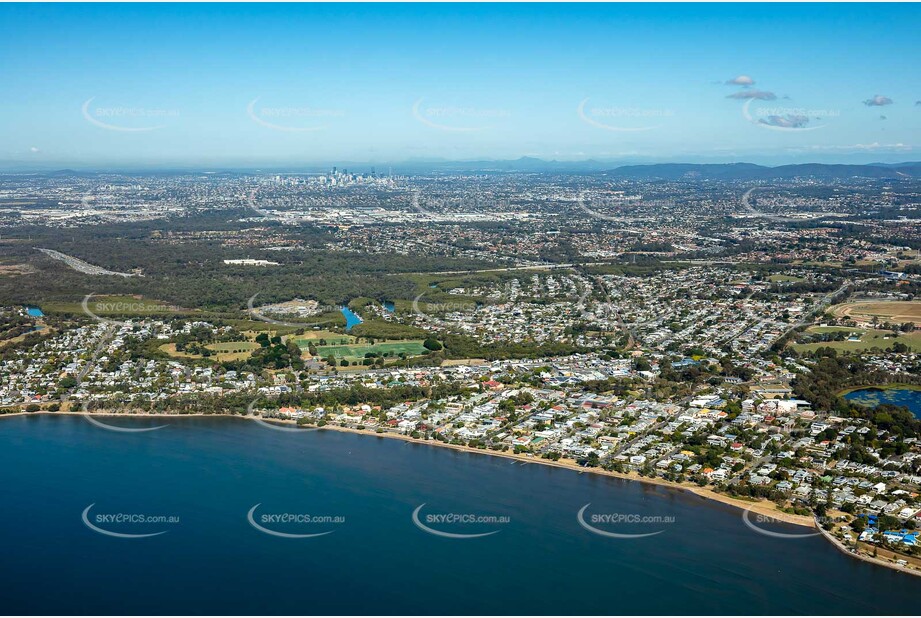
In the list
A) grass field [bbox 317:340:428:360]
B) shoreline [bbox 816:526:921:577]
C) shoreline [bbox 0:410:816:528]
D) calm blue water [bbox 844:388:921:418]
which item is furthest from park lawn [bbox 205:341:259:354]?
shoreline [bbox 816:526:921:577]

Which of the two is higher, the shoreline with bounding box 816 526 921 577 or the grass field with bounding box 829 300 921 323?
the grass field with bounding box 829 300 921 323

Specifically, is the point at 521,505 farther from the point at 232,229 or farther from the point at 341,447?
the point at 232,229

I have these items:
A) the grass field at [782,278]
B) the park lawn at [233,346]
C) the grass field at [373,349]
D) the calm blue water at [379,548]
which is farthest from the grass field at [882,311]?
the park lawn at [233,346]

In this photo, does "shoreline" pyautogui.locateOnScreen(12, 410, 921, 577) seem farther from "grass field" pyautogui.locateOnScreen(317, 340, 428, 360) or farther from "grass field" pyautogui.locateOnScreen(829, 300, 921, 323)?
"grass field" pyautogui.locateOnScreen(829, 300, 921, 323)

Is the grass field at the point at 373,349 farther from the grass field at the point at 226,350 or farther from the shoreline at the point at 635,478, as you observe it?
the shoreline at the point at 635,478

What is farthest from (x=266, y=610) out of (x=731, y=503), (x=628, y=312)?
(x=628, y=312)

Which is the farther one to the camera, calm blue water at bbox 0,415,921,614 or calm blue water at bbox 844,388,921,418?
calm blue water at bbox 844,388,921,418

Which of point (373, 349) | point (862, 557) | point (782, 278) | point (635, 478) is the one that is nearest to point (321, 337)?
point (373, 349)
